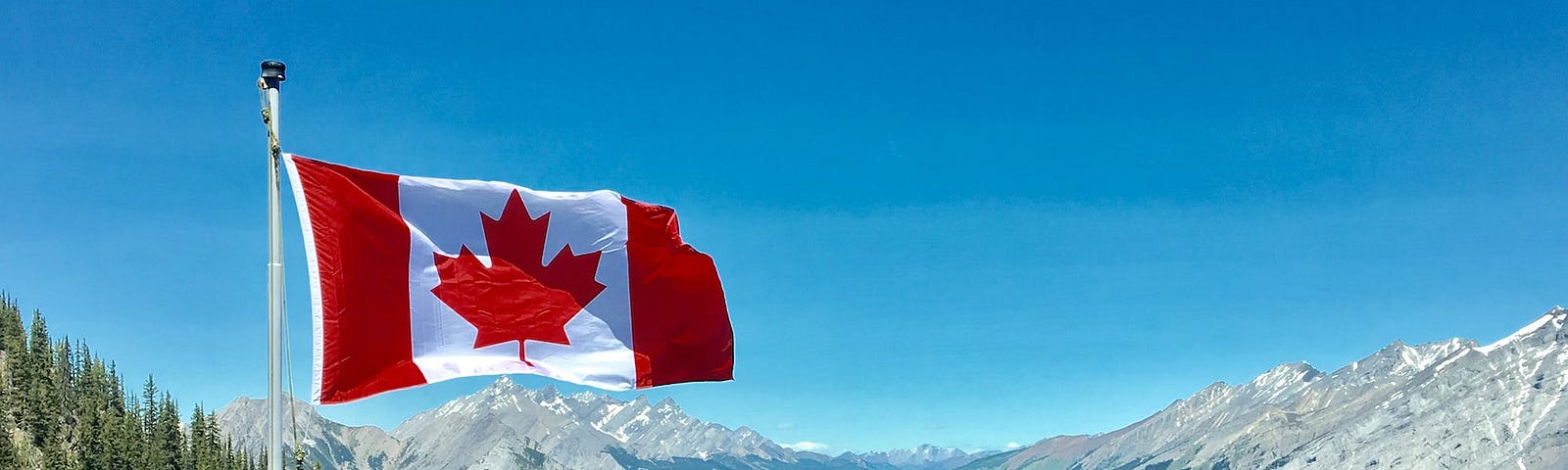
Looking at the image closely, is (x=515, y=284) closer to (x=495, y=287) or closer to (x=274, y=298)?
(x=495, y=287)

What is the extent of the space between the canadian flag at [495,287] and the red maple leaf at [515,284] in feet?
0.06

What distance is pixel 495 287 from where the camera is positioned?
62.5 ft

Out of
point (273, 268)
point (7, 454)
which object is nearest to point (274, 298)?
point (273, 268)

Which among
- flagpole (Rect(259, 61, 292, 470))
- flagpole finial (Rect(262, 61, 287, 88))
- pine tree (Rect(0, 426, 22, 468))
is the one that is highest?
pine tree (Rect(0, 426, 22, 468))

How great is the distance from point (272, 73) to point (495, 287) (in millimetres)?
4574

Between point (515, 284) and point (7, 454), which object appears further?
point (7, 454)

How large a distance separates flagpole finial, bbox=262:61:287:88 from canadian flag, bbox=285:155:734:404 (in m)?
1.09

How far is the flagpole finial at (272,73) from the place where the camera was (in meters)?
15.8

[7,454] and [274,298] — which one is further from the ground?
[7,454]

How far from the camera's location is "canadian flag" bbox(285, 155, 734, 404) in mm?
17234

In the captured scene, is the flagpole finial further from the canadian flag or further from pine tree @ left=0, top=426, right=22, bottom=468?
pine tree @ left=0, top=426, right=22, bottom=468

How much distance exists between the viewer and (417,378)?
1798 cm

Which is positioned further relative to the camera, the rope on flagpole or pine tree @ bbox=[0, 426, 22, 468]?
pine tree @ bbox=[0, 426, 22, 468]

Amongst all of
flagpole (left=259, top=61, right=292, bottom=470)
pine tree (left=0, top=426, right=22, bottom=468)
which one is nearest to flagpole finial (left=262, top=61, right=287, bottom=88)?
flagpole (left=259, top=61, right=292, bottom=470)
